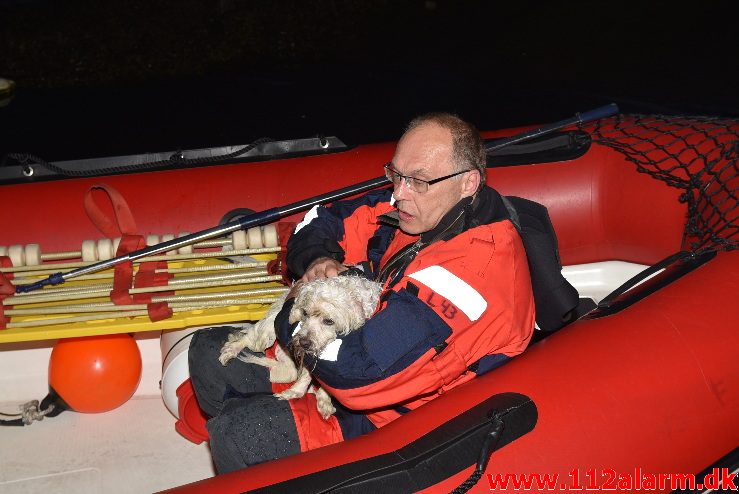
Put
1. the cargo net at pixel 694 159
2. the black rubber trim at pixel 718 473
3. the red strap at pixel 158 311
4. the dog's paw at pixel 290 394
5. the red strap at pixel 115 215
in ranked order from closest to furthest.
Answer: the black rubber trim at pixel 718 473, the dog's paw at pixel 290 394, the cargo net at pixel 694 159, the red strap at pixel 158 311, the red strap at pixel 115 215

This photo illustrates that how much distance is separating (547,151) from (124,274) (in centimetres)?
115

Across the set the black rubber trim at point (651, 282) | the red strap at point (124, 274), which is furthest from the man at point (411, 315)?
the red strap at point (124, 274)

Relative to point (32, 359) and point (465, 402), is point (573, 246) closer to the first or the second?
point (465, 402)

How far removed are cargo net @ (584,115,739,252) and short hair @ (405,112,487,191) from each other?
0.58m

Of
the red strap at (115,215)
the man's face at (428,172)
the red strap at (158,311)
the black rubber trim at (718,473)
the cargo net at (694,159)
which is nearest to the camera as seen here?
the black rubber trim at (718,473)

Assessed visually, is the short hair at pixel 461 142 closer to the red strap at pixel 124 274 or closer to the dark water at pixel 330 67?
the red strap at pixel 124 274

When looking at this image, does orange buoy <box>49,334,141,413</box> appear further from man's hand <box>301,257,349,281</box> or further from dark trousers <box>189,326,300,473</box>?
man's hand <box>301,257,349,281</box>

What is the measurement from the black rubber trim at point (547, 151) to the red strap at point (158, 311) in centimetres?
91

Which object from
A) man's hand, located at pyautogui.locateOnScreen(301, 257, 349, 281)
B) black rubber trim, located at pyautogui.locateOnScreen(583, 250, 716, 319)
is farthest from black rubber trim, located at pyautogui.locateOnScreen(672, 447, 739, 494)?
man's hand, located at pyautogui.locateOnScreen(301, 257, 349, 281)

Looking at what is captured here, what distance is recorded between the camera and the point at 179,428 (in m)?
2.13

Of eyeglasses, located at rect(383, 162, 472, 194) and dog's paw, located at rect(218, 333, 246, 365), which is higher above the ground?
eyeglasses, located at rect(383, 162, 472, 194)

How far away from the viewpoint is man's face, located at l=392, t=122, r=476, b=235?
1601mm

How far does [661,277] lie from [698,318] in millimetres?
197

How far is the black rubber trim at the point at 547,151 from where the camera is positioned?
2.20 metres
